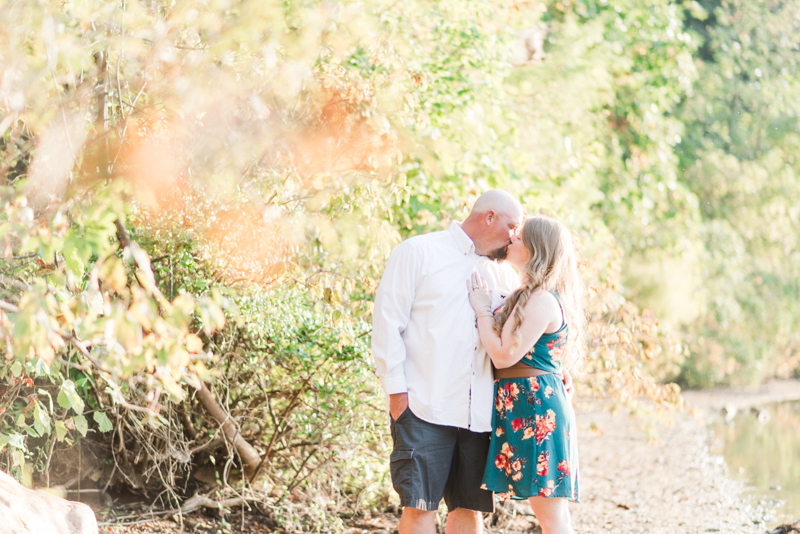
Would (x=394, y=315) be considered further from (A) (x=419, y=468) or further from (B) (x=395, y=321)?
(A) (x=419, y=468)

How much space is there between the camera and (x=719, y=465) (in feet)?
25.8

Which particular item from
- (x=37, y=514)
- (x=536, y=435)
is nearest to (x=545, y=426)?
(x=536, y=435)

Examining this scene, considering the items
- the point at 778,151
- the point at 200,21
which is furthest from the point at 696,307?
the point at 200,21

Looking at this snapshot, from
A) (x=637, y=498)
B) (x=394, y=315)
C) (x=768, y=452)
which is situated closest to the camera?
(x=394, y=315)

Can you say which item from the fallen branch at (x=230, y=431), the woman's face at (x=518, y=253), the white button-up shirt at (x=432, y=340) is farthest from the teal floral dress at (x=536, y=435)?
the fallen branch at (x=230, y=431)

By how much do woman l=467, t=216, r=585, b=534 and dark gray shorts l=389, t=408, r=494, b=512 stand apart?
85 mm

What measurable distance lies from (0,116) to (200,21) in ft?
3.04

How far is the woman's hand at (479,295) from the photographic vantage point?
10.5 ft

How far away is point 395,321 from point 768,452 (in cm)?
722

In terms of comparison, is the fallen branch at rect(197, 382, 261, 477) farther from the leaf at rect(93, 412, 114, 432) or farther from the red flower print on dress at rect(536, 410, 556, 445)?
the red flower print on dress at rect(536, 410, 556, 445)

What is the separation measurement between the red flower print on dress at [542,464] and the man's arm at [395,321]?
58 cm

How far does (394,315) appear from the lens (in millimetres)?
3186

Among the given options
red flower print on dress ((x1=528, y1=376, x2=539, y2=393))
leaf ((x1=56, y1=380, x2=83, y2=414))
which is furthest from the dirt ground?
red flower print on dress ((x1=528, y1=376, x2=539, y2=393))

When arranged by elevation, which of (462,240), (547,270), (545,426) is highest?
(462,240)
